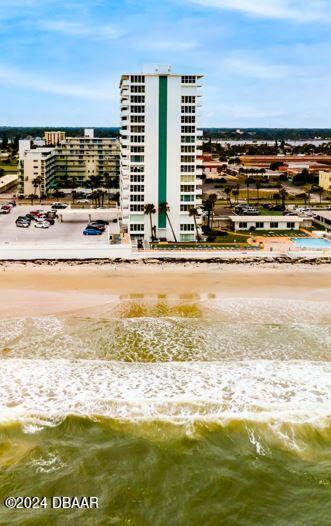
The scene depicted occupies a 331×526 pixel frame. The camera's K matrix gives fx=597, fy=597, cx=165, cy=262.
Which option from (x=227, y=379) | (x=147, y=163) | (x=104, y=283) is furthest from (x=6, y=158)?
(x=227, y=379)

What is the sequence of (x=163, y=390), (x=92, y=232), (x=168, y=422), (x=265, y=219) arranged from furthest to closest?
(x=265, y=219) < (x=92, y=232) < (x=163, y=390) < (x=168, y=422)

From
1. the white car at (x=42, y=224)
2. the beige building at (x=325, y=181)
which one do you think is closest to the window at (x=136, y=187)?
the white car at (x=42, y=224)

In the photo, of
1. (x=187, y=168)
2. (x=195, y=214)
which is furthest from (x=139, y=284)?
(x=187, y=168)

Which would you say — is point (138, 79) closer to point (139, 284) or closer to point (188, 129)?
point (188, 129)

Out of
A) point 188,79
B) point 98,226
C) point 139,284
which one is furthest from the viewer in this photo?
point 98,226

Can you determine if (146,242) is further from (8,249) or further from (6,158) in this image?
(6,158)

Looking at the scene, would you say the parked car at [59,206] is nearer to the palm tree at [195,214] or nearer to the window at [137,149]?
the window at [137,149]
